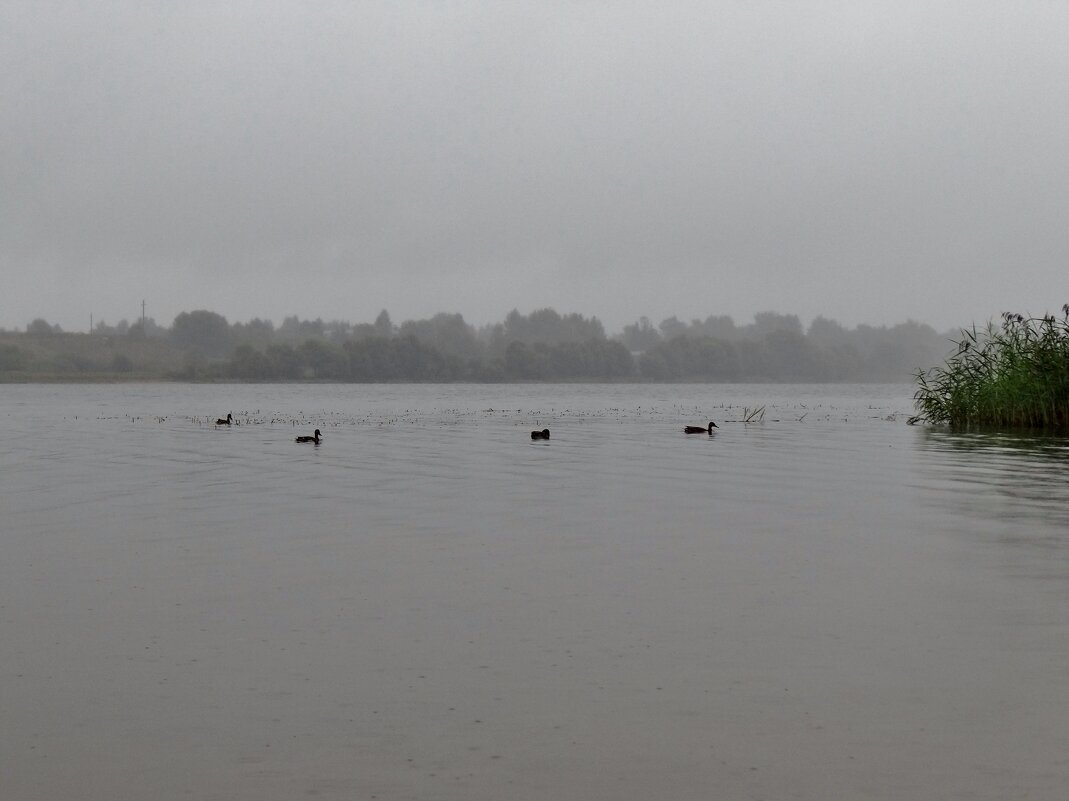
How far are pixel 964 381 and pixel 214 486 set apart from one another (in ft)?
93.8

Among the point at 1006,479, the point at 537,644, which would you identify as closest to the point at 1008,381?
the point at 1006,479

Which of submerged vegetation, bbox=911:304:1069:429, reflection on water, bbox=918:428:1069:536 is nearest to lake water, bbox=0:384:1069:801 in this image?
reflection on water, bbox=918:428:1069:536

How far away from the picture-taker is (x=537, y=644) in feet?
30.9

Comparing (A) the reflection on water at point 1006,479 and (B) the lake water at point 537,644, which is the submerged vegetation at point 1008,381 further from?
(B) the lake water at point 537,644

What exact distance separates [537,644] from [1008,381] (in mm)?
32417

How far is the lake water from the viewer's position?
660 centimetres

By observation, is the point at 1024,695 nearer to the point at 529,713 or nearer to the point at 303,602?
the point at 529,713

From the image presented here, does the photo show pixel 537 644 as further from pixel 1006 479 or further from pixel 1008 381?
pixel 1008 381

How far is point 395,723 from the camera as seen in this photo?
7379 mm

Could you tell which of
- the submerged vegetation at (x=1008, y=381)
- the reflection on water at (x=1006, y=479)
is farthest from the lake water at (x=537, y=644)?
the submerged vegetation at (x=1008, y=381)

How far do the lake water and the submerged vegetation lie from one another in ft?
56.8

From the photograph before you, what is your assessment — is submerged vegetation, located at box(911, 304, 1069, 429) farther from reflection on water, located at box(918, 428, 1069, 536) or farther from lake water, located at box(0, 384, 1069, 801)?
lake water, located at box(0, 384, 1069, 801)

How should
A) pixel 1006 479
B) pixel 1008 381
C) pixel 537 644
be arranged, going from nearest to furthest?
pixel 537 644
pixel 1006 479
pixel 1008 381

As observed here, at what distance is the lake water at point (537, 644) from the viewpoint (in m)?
6.60
